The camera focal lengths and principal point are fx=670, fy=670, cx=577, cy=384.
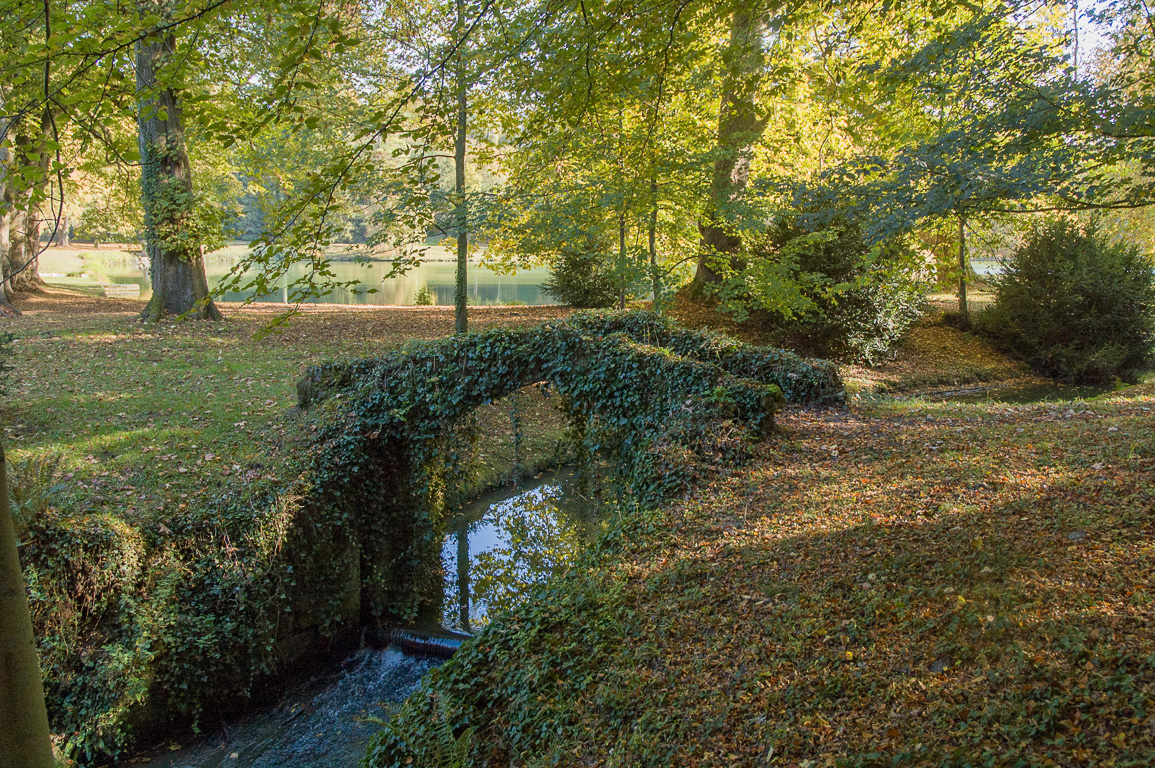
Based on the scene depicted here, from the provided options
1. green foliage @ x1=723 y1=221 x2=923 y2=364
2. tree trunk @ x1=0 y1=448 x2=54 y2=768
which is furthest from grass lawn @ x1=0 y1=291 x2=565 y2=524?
green foliage @ x1=723 y1=221 x2=923 y2=364

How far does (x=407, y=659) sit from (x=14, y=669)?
5688mm

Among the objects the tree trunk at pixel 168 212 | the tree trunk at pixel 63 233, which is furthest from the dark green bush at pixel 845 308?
the tree trunk at pixel 63 233

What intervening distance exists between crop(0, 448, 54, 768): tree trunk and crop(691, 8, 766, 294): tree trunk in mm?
6857

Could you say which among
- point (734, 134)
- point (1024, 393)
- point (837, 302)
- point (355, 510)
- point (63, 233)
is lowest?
point (355, 510)

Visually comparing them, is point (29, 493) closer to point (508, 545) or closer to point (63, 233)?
point (508, 545)

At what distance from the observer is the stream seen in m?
6.79

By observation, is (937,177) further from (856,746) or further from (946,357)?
(946,357)

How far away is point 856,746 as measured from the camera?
329 cm

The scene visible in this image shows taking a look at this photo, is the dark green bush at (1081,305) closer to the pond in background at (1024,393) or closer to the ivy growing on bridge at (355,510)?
the pond in background at (1024,393)

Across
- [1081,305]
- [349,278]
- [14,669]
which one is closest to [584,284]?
[1081,305]

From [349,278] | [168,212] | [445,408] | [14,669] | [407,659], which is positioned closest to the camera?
[14,669]

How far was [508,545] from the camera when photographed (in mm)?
11180

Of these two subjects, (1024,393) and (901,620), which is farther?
(1024,393)

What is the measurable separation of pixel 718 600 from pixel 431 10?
15060 mm
